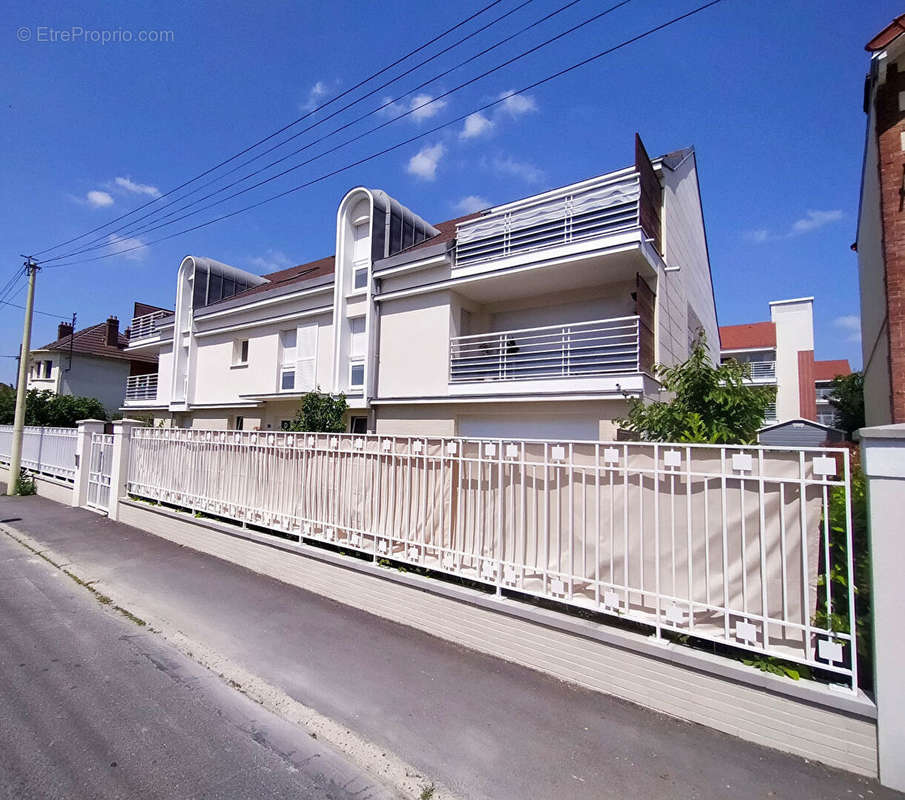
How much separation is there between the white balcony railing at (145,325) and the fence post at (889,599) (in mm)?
24744

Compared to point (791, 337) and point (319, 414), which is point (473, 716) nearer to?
point (319, 414)

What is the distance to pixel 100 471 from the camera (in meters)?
11.4

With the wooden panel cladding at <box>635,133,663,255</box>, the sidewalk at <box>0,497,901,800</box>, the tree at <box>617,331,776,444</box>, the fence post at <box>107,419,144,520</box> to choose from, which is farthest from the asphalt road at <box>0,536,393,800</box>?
the wooden panel cladding at <box>635,133,663,255</box>

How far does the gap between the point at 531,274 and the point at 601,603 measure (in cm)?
871

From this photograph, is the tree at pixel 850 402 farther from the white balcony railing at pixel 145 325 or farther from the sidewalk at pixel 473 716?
the white balcony railing at pixel 145 325

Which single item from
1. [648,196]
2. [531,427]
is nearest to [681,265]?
[648,196]

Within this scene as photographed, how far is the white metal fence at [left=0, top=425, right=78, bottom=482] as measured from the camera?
44.0 feet

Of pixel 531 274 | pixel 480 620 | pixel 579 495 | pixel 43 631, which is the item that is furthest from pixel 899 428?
pixel 531 274

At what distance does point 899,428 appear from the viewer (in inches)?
108

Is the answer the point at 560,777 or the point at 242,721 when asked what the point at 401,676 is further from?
the point at 560,777

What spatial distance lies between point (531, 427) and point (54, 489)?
514 inches

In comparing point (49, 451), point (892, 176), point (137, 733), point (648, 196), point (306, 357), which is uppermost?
point (648, 196)

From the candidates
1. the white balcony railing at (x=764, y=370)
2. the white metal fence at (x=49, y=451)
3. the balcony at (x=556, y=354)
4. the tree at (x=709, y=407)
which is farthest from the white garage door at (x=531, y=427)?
the white balcony railing at (x=764, y=370)

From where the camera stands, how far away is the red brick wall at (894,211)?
A: 284 inches
